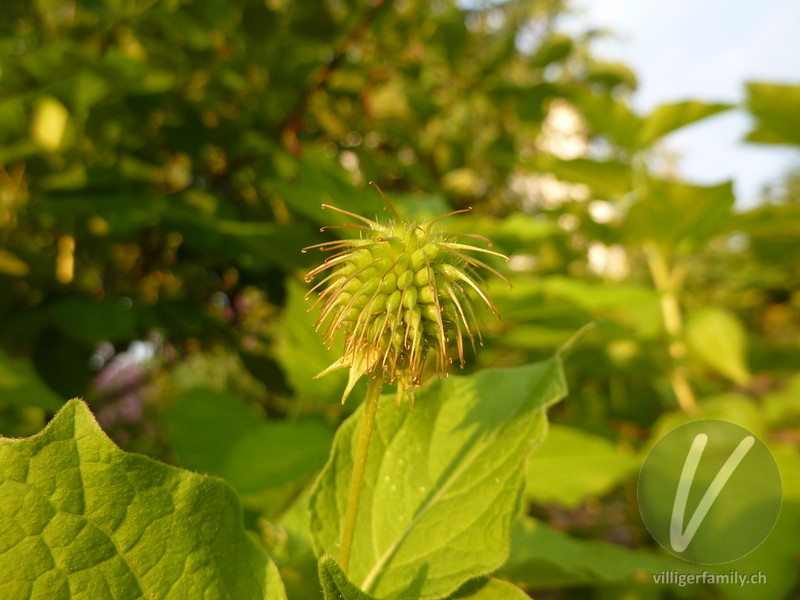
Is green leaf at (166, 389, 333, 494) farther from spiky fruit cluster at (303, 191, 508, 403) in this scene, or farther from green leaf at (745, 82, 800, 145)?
green leaf at (745, 82, 800, 145)

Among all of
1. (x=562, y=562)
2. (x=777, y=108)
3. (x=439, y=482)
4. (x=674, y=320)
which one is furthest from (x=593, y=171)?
(x=439, y=482)

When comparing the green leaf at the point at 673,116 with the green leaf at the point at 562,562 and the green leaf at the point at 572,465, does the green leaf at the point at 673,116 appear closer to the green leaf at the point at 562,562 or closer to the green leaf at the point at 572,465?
the green leaf at the point at 572,465

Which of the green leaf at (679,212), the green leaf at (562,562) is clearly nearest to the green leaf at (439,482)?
the green leaf at (562,562)

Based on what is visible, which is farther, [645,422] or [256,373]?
[645,422]

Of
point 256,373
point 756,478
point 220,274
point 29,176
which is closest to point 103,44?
point 29,176

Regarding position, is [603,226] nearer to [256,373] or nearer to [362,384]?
[256,373]

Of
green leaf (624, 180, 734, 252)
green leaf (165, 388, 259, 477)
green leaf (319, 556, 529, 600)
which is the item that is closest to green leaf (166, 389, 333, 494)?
green leaf (165, 388, 259, 477)

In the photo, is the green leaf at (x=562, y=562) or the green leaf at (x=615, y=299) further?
the green leaf at (x=615, y=299)
